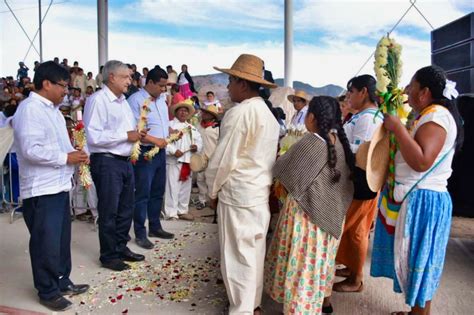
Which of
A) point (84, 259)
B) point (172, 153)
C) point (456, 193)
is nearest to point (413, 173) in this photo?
point (456, 193)

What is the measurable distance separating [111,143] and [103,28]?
1208cm

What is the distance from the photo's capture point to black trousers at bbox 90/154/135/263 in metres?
4.21

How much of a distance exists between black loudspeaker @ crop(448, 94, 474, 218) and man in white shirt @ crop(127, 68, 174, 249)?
11.1 feet

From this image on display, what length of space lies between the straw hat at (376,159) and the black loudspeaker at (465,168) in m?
2.36

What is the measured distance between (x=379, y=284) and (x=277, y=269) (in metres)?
1.33

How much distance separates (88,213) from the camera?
6.66m

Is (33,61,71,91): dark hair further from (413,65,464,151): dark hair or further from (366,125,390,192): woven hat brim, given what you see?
(413,65,464,151): dark hair

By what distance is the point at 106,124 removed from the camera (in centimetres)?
420

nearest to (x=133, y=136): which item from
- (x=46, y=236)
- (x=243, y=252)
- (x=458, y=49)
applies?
(x=46, y=236)

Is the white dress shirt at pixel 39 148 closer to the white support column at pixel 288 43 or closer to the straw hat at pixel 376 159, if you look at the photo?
the straw hat at pixel 376 159

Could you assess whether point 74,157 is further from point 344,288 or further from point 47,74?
point 344,288

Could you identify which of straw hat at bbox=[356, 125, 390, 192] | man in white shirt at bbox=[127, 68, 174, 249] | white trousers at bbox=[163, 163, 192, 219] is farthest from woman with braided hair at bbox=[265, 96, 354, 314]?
white trousers at bbox=[163, 163, 192, 219]

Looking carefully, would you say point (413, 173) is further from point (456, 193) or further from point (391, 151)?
point (456, 193)

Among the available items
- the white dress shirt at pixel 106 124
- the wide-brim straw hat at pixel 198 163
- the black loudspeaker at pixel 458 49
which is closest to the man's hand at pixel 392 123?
the wide-brim straw hat at pixel 198 163
